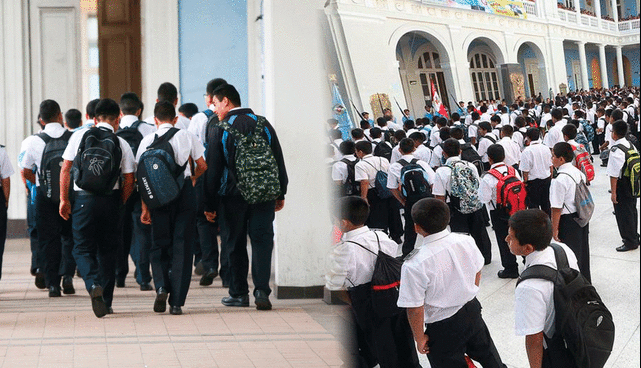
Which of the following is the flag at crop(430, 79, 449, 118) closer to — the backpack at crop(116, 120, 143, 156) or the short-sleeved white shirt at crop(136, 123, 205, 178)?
the short-sleeved white shirt at crop(136, 123, 205, 178)

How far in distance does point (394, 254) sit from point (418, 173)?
2.66m

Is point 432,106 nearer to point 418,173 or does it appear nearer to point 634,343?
point 418,173

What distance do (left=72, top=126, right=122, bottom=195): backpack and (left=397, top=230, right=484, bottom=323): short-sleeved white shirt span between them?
2034 mm

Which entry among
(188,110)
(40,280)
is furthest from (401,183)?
(40,280)

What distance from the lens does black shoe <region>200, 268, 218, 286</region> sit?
5.43m

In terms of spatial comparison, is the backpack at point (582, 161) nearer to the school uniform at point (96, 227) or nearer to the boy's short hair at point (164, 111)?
the boy's short hair at point (164, 111)

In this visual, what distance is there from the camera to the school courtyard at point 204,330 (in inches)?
140

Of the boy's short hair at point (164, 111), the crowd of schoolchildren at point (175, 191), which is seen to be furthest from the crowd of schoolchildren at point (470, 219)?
the boy's short hair at point (164, 111)

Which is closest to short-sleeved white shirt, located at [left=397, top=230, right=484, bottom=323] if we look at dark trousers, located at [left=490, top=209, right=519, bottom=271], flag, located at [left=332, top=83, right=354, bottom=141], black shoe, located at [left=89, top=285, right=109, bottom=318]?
flag, located at [left=332, top=83, right=354, bottom=141]

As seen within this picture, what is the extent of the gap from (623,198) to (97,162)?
13.5ft

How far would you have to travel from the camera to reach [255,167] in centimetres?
427

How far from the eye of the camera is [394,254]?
324 cm

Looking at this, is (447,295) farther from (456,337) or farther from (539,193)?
(539,193)

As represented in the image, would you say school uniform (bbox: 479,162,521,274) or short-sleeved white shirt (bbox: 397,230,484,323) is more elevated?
school uniform (bbox: 479,162,521,274)
